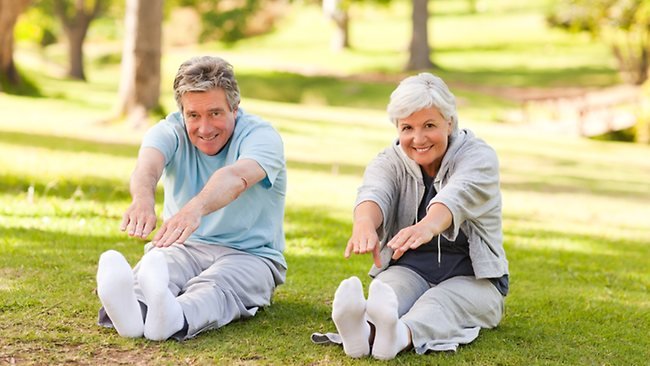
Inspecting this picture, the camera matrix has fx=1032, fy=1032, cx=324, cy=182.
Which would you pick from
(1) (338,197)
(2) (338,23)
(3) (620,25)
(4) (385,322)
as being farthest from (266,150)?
(2) (338,23)

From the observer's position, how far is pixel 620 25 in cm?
2905

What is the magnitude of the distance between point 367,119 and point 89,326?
1807 centimetres

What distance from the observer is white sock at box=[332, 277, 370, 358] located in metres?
4.20

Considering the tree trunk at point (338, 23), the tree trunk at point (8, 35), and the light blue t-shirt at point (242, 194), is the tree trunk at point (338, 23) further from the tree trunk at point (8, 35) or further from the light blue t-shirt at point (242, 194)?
the light blue t-shirt at point (242, 194)

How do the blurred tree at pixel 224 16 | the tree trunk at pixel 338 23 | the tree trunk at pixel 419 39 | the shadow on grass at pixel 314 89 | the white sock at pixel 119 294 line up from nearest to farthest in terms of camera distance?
the white sock at pixel 119 294, the shadow on grass at pixel 314 89, the tree trunk at pixel 419 39, the blurred tree at pixel 224 16, the tree trunk at pixel 338 23

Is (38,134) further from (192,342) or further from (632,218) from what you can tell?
(192,342)

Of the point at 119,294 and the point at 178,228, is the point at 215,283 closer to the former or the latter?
the point at 178,228

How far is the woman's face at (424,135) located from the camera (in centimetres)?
490

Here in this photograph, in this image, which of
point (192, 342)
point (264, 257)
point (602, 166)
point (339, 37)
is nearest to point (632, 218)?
point (602, 166)

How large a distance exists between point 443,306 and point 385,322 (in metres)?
0.59

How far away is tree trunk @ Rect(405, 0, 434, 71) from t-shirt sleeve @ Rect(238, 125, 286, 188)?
2942 cm

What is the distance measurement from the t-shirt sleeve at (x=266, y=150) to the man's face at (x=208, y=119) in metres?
0.13

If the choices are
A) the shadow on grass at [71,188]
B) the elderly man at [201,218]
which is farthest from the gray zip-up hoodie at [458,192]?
the shadow on grass at [71,188]

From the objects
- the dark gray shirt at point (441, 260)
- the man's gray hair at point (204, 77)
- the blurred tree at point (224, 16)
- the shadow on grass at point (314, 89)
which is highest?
the blurred tree at point (224, 16)
